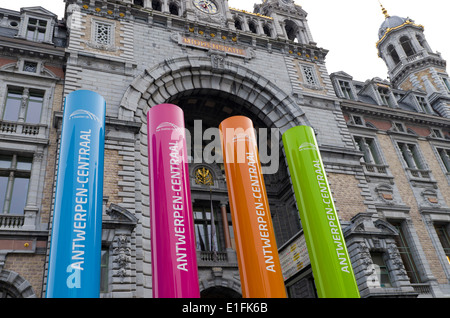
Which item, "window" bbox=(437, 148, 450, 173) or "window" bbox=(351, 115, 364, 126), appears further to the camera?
"window" bbox=(437, 148, 450, 173)

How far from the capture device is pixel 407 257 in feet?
71.6

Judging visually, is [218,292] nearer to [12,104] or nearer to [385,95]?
[12,104]

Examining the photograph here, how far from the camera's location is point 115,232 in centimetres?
1478

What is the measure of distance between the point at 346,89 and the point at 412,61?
11789 mm

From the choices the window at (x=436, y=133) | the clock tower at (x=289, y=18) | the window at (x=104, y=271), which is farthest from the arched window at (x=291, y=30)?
the window at (x=104, y=271)

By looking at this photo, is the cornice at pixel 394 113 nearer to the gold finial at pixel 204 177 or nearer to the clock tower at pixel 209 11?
the clock tower at pixel 209 11

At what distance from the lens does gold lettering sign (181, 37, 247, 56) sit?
23.2 metres

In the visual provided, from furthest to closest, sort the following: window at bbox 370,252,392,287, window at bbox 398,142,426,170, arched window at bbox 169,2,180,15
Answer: window at bbox 398,142,426,170
arched window at bbox 169,2,180,15
window at bbox 370,252,392,287

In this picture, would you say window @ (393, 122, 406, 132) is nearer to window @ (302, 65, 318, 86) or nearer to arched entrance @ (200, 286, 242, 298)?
window @ (302, 65, 318, 86)

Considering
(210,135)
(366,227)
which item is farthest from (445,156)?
(210,135)

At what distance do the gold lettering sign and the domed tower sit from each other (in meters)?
18.0

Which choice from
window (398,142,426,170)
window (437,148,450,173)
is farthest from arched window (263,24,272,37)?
window (437,148,450,173)

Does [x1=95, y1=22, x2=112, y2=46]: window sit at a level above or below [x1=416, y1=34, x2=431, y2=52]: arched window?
below

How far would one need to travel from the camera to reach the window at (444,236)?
23.0 m
